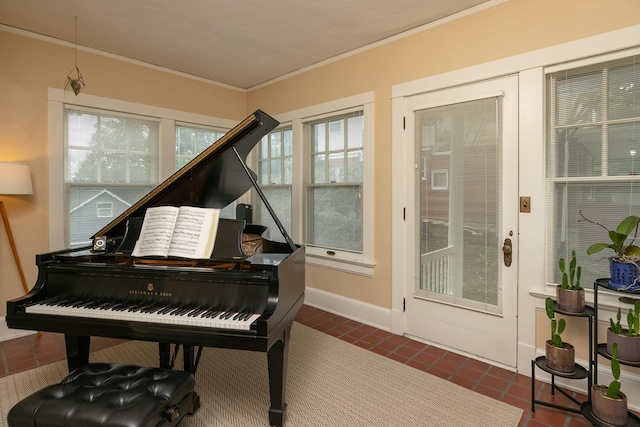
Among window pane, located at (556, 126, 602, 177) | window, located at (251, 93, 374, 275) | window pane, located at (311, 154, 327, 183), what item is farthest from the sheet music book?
window pane, located at (556, 126, 602, 177)

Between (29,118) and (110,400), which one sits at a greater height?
(29,118)

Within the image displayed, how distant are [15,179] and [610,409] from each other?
430cm

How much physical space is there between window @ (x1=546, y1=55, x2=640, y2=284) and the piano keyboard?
217 cm

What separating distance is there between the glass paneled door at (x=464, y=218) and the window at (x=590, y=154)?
0.80ft

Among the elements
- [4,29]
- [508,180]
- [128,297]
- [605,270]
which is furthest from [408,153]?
[4,29]

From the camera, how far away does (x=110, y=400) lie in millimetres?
1348

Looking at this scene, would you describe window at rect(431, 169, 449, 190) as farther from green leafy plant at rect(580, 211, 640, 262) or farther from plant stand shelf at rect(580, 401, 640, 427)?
plant stand shelf at rect(580, 401, 640, 427)

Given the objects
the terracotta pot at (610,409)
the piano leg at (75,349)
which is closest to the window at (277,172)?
the piano leg at (75,349)

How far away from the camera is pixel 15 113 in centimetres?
303

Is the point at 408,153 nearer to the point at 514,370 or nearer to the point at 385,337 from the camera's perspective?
the point at 385,337

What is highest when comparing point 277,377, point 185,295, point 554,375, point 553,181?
point 553,181

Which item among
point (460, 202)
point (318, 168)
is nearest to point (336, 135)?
point (318, 168)

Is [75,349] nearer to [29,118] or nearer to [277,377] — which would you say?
[277,377]

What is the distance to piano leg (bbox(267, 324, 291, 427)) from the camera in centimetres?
176
